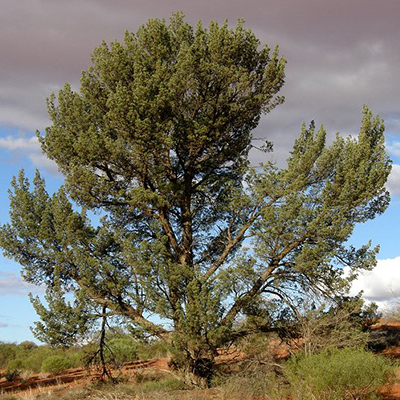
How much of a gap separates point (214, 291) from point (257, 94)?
24.9 feet

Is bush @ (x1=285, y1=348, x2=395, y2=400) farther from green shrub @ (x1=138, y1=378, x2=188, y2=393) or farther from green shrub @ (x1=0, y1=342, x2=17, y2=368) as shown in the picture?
green shrub @ (x1=0, y1=342, x2=17, y2=368)

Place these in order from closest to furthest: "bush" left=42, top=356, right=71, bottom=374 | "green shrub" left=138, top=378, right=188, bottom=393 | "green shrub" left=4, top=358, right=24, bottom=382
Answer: "green shrub" left=138, top=378, right=188, bottom=393 < "green shrub" left=4, top=358, right=24, bottom=382 < "bush" left=42, top=356, right=71, bottom=374

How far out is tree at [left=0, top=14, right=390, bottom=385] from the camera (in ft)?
50.9

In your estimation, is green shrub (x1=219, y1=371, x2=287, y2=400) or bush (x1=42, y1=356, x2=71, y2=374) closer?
green shrub (x1=219, y1=371, x2=287, y2=400)

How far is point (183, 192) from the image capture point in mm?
17484

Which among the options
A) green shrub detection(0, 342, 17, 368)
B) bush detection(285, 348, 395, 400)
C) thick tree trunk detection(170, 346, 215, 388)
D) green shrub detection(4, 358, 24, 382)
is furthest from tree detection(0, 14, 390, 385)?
green shrub detection(0, 342, 17, 368)

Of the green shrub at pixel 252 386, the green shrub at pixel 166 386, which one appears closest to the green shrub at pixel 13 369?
the green shrub at pixel 166 386

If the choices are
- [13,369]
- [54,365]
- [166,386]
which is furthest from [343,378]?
[13,369]

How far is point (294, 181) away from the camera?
52.4 ft

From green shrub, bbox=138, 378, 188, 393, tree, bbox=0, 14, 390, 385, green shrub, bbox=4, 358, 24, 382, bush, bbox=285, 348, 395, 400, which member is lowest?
green shrub, bbox=4, 358, 24, 382

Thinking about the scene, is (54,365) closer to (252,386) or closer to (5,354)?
(5,354)

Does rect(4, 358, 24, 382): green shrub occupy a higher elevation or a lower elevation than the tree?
lower

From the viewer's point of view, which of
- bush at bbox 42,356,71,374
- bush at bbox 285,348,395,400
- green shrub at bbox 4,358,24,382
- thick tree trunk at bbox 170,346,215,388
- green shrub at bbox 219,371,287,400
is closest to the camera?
bush at bbox 285,348,395,400

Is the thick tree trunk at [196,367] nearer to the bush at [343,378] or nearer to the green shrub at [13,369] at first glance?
the bush at [343,378]
